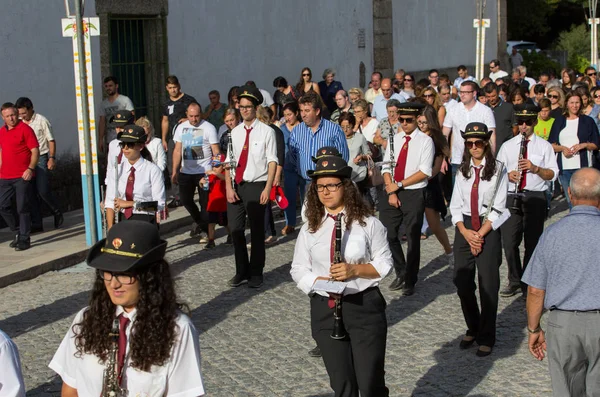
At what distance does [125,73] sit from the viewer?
58.0ft

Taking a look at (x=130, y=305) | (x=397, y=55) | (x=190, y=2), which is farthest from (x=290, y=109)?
(x=397, y=55)

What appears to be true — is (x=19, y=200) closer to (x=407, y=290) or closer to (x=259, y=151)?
(x=259, y=151)

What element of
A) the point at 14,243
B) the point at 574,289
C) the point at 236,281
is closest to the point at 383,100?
the point at 14,243

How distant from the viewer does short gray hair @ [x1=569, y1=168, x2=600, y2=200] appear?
18.8 ft

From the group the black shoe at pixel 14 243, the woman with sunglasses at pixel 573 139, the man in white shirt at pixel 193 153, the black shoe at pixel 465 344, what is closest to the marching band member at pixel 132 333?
the black shoe at pixel 465 344

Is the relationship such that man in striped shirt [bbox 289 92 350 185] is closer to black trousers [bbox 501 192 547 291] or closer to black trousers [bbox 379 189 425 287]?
black trousers [bbox 379 189 425 287]

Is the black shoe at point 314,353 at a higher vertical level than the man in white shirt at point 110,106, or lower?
lower

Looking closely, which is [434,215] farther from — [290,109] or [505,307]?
[290,109]

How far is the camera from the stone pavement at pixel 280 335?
738cm

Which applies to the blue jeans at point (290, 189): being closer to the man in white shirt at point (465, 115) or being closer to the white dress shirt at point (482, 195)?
the man in white shirt at point (465, 115)

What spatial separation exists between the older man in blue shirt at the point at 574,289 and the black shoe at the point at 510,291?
4.35m

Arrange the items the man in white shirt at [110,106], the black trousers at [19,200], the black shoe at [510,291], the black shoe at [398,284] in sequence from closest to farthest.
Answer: the black shoe at [510,291] → the black shoe at [398,284] → the black trousers at [19,200] → the man in white shirt at [110,106]

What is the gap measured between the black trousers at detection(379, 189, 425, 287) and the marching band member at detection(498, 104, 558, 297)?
0.79 meters

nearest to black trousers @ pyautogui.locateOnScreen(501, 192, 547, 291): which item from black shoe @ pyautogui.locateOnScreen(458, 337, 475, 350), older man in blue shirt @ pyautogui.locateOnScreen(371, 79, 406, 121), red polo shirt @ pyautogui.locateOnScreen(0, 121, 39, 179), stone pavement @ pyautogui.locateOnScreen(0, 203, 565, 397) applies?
stone pavement @ pyautogui.locateOnScreen(0, 203, 565, 397)
